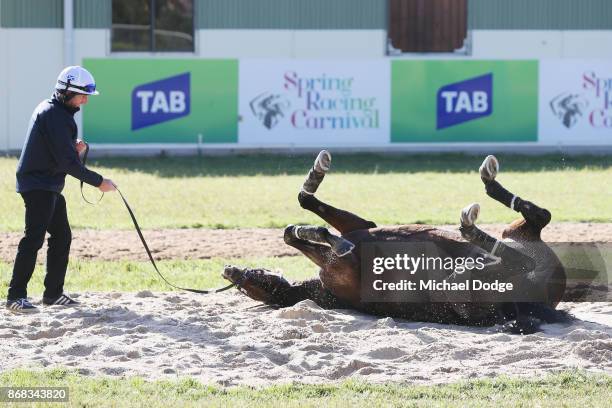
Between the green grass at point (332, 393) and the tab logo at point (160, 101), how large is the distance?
61.5 ft

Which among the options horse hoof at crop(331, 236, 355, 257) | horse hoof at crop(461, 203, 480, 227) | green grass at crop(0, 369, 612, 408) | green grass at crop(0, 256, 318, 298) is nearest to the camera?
green grass at crop(0, 369, 612, 408)

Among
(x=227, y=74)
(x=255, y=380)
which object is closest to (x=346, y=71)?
(x=227, y=74)

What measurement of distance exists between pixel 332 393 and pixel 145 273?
5.08m

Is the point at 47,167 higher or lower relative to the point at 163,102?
lower

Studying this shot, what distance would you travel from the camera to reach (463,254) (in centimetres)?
870

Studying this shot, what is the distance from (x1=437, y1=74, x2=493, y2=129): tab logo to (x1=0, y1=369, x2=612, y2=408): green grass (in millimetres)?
19640

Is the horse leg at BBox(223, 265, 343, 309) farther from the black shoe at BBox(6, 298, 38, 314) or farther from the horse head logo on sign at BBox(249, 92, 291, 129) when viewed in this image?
Answer: the horse head logo on sign at BBox(249, 92, 291, 129)

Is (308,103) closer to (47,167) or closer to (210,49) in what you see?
(210,49)

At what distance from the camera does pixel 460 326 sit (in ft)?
29.6

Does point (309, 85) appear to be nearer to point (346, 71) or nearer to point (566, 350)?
point (346, 71)

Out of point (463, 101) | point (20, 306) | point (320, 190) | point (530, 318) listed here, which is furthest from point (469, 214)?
point (463, 101)

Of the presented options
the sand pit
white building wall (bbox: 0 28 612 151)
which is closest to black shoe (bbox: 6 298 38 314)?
the sand pit

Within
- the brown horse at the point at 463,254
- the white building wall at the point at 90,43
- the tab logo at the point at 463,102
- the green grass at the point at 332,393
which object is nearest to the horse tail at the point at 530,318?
the brown horse at the point at 463,254

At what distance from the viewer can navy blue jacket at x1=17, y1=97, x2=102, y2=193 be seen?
943cm
